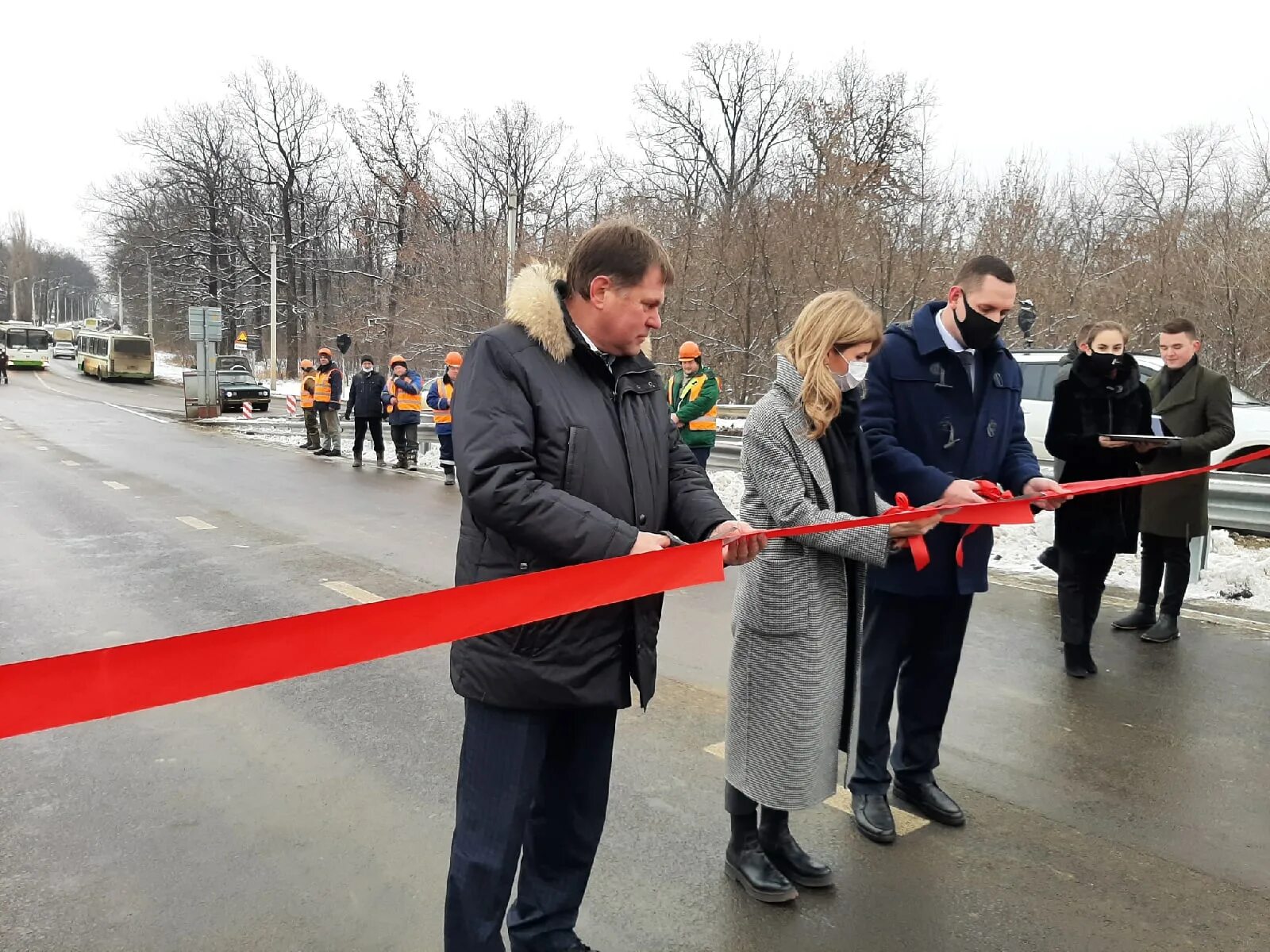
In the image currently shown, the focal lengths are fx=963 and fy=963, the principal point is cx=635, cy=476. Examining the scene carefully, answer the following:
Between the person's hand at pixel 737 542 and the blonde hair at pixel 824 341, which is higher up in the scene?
the blonde hair at pixel 824 341

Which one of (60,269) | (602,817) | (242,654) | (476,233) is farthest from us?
(60,269)

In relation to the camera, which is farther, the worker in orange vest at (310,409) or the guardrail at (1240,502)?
the worker in orange vest at (310,409)

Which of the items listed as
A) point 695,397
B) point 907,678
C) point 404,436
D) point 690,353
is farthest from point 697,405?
point 907,678

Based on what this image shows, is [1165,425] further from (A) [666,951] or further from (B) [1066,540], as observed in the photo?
(A) [666,951]

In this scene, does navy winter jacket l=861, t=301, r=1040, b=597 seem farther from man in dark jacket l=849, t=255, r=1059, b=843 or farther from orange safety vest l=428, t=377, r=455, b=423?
orange safety vest l=428, t=377, r=455, b=423

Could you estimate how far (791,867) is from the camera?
3324 mm

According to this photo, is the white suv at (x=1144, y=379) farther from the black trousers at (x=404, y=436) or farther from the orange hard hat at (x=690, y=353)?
the black trousers at (x=404, y=436)

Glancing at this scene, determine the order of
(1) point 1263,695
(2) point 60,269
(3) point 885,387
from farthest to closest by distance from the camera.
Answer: (2) point 60,269 → (1) point 1263,695 → (3) point 885,387

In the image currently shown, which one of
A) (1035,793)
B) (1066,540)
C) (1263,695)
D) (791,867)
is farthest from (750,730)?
(1263,695)

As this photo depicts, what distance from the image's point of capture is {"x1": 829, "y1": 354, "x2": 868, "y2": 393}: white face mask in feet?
10.6

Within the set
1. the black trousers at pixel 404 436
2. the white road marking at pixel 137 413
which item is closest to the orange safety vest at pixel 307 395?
the black trousers at pixel 404 436

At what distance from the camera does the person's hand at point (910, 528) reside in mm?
3119

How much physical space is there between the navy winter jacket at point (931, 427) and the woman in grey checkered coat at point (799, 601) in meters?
0.42

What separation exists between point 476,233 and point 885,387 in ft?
93.3
